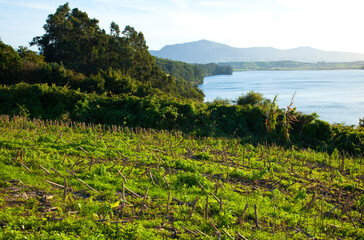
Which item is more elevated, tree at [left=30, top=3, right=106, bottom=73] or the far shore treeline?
tree at [left=30, top=3, right=106, bottom=73]

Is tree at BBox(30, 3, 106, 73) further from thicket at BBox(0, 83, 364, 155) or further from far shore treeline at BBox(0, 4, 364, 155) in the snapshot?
thicket at BBox(0, 83, 364, 155)

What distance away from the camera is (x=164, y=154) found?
10.8 m

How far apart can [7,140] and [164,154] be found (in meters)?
5.22

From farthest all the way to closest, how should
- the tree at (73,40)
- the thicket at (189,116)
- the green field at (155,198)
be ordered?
the tree at (73,40) < the thicket at (189,116) < the green field at (155,198)

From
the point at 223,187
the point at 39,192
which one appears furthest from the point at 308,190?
the point at 39,192

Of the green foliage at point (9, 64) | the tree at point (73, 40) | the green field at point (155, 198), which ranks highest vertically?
the tree at point (73, 40)

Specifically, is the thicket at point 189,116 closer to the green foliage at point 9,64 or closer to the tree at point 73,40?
the green foliage at point 9,64

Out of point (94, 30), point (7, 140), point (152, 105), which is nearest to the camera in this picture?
point (7, 140)

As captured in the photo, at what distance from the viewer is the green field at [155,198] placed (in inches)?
209

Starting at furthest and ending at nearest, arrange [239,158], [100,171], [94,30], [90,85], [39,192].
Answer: [94,30]
[90,85]
[239,158]
[100,171]
[39,192]

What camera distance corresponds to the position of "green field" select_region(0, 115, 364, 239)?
17.4 feet

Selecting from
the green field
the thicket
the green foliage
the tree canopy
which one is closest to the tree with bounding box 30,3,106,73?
the tree canopy

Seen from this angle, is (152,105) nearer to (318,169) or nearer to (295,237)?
(318,169)

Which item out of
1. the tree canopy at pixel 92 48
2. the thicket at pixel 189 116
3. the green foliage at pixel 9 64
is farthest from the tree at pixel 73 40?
the thicket at pixel 189 116
